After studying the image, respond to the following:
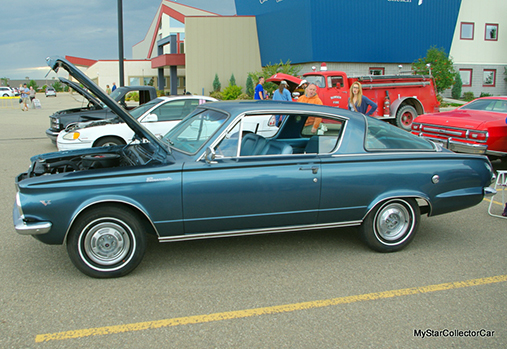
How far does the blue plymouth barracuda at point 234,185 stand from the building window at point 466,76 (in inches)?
1363

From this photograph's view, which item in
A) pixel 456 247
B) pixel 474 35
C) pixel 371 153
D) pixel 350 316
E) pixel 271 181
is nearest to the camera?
pixel 350 316

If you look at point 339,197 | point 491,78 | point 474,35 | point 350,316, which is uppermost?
point 474,35

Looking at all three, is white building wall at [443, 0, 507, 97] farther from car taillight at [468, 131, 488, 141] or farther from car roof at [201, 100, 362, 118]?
car roof at [201, 100, 362, 118]

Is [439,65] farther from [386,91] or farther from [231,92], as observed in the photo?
[386,91]

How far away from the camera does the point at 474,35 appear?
115ft

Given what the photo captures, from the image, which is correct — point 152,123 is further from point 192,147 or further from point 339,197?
point 339,197

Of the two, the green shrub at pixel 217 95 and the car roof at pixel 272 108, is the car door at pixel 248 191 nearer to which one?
the car roof at pixel 272 108

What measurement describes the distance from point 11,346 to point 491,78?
4015 centimetres

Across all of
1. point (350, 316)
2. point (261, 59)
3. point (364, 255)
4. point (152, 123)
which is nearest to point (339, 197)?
point (364, 255)

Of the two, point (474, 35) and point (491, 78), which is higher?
point (474, 35)

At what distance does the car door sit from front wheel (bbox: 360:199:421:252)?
65cm

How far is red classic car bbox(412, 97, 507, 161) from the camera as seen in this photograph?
8547 millimetres

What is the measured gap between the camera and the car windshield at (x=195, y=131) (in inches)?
168

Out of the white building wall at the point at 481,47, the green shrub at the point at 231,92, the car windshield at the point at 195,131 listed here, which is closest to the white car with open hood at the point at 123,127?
the car windshield at the point at 195,131
